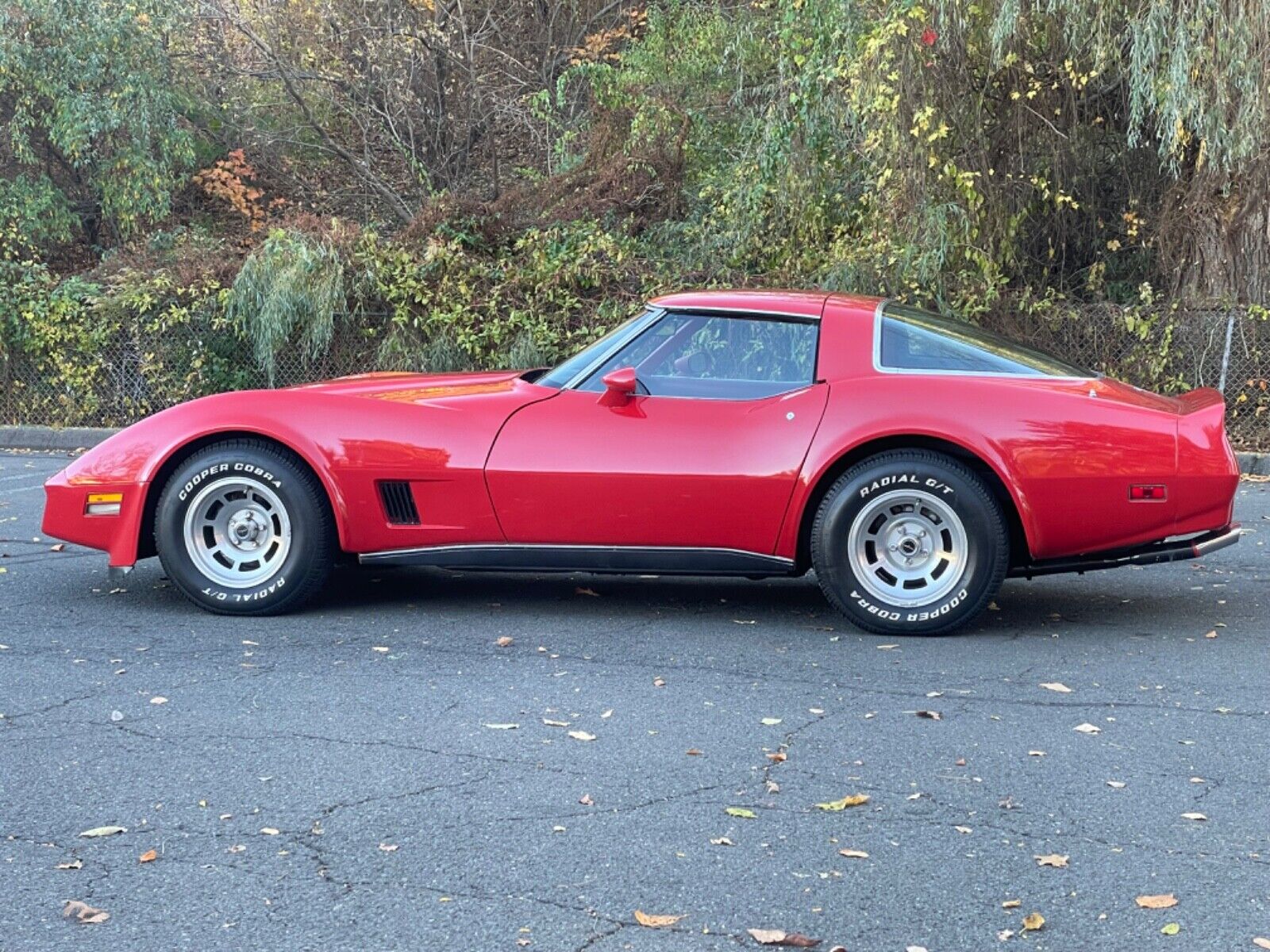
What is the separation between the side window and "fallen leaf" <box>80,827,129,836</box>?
117 inches

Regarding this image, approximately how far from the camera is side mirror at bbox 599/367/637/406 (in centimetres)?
613

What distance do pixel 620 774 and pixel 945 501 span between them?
224 cm

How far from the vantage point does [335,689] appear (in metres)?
5.23

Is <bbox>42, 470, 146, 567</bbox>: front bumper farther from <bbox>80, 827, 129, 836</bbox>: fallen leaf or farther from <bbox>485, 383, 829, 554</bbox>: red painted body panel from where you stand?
<bbox>80, 827, 129, 836</bbox>: fallen leaf

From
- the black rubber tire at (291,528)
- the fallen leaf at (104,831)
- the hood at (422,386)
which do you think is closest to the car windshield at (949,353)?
the hood at (422,386)

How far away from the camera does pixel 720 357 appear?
630 cm

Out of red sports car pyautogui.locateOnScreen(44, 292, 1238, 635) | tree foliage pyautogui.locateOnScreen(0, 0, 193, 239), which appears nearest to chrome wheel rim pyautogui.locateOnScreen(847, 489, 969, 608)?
red sports car pyautogui.locateOnScreen(44, 292, 1238, 635)

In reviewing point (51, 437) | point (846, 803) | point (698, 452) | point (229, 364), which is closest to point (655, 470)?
point (698, 452)

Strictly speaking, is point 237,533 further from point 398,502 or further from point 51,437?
point 51,437

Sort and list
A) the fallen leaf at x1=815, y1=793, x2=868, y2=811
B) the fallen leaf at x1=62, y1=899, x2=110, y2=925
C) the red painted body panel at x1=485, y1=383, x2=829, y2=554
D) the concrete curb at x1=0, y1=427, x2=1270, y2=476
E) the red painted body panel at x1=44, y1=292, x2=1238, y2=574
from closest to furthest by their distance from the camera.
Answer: the fallen leaf at x1=62, y1=899, x2=110, y2=925, the fallen leaf at x1=815, y1=793, x2=868, y2=811, the red painted body panel at x1=44, y1=292, x2=1238, y2=574, the red painted body panel at x1=485, y1=383, x2=829, y2=554, the concrete curb at x1=0, y1=427, x2=1270, y2=476

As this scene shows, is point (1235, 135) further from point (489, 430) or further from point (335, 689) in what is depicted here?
point (335, 689)

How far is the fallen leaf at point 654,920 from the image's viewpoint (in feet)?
10.8

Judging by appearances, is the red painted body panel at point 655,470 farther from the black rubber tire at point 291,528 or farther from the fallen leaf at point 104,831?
the fallen leaf at point 104,831

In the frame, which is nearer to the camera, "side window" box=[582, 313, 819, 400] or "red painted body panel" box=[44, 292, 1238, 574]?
"red painted body panel" box=[44, 292, 1238, 574]
